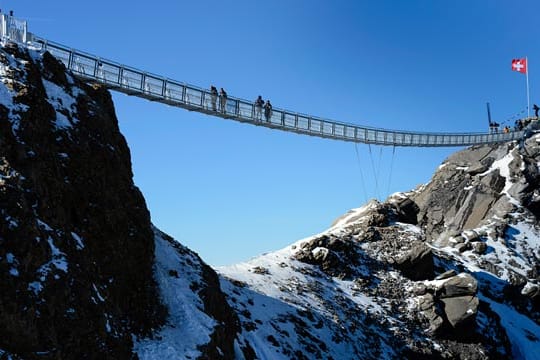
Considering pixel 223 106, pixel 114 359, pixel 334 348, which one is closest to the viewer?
pixel 114 359

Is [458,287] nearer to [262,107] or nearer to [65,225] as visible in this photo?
[262,107]

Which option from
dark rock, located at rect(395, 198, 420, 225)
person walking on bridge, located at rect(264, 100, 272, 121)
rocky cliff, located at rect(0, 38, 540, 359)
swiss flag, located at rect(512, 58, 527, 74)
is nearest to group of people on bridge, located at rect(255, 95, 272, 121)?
person walking on bridge, located at rect(264, 100, 272, 121)

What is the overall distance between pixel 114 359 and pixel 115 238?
176 inches

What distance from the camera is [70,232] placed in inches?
600

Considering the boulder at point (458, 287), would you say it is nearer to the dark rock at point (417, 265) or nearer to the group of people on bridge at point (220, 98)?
the dark rock at point (417, 265)

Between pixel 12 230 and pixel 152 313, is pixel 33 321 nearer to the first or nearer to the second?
pixel 12 230

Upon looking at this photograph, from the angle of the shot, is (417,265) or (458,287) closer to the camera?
(458,287)

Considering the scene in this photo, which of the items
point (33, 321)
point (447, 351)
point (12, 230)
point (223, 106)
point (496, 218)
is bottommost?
point (447, 351)

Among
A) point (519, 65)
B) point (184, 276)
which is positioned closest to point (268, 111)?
point (184, 276)

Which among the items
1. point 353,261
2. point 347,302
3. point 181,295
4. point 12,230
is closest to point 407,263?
point 353,261

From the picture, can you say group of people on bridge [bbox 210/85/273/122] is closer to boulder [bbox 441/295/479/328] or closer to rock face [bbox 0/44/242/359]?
rock face [bbox 0/44/242/359]

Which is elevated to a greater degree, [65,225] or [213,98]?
[213,98]

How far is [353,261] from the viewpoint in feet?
131

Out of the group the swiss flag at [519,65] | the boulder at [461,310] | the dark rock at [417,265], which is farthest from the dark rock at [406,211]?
the swiss flag at [519,65]
